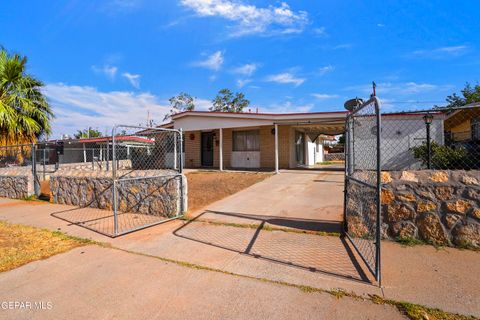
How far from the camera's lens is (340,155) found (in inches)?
1168

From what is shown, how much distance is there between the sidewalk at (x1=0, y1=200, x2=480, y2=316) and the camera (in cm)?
255

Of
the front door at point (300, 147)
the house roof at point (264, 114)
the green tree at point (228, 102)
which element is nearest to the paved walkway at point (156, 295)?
the house roof at point (264, 114)

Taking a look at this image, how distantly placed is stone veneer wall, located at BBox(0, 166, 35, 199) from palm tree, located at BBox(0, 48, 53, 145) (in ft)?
5.03

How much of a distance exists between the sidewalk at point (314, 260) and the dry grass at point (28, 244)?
0.33 metres

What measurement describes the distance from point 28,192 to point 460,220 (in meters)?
11.1

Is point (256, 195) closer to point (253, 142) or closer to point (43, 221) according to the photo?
point (43, 221)

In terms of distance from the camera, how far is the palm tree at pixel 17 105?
988 centimetres

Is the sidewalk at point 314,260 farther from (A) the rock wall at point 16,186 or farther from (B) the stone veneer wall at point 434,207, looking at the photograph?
(A) the rock wall at point 16,186

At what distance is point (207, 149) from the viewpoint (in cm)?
1667

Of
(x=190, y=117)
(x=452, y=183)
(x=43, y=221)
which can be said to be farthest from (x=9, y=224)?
(x=190, y=117)

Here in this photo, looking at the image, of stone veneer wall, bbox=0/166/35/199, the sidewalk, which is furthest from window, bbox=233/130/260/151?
the sidewalk

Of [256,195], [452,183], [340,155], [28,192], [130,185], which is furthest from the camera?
[340,155]

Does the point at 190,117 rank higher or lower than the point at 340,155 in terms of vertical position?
higher

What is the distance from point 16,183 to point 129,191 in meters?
5.84
